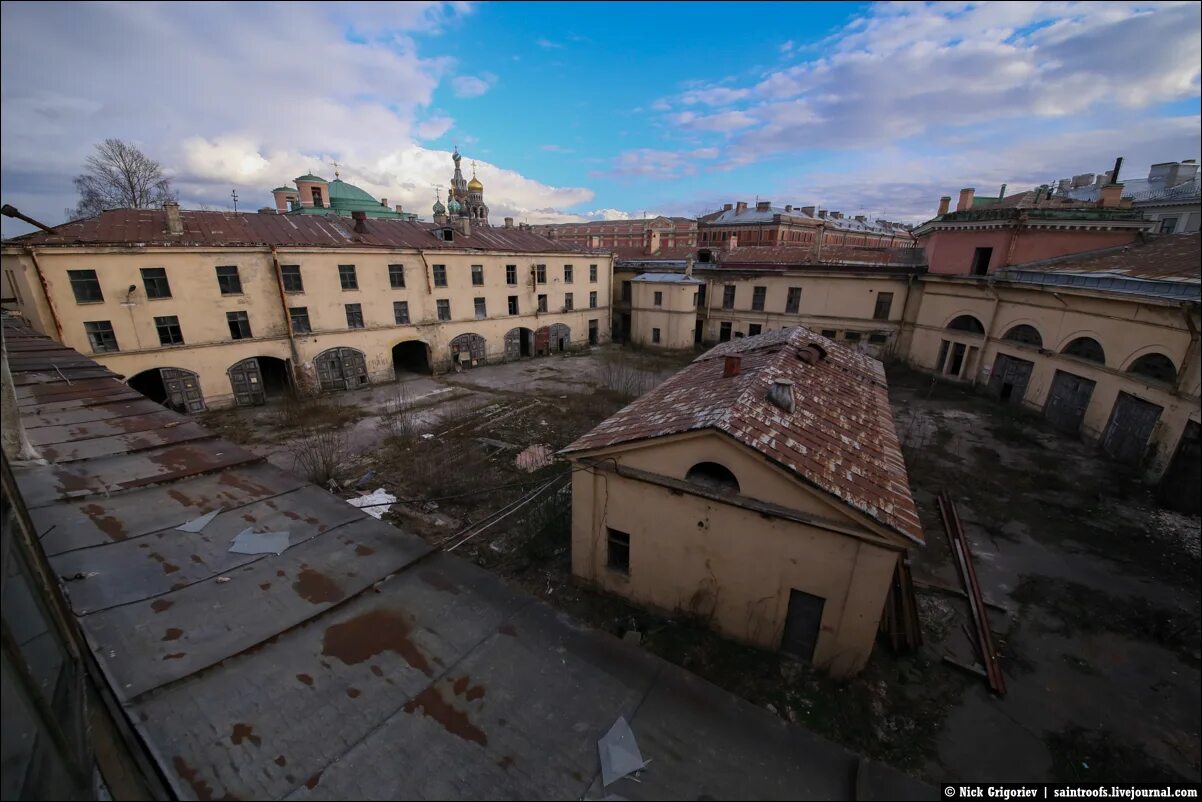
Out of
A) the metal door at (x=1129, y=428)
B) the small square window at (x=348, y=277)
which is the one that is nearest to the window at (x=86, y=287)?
the small square window at (x=348, y=277)

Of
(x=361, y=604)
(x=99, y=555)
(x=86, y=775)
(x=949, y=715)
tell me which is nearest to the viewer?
(x=86, y=775)

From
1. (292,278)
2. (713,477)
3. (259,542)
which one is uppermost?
(292,278)

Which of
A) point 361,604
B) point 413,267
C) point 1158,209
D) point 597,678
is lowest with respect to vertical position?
point 597,678

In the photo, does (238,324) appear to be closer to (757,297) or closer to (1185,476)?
(757,297)

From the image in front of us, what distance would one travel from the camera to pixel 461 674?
141 inches

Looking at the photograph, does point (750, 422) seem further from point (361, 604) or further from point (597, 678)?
point (361, 604)

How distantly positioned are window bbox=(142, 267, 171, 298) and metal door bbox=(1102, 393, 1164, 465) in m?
38.8

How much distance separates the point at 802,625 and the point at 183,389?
2702cm

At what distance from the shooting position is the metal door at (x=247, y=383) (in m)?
23.2

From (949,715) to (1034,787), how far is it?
1.26 metres

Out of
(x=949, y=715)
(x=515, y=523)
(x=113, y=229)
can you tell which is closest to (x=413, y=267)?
(x=113, y=229)

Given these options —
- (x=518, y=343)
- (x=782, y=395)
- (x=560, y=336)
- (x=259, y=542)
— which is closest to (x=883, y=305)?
(x=560, y=336)

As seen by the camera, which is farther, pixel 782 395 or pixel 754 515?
pixel 782 395

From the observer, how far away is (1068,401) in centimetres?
1995
